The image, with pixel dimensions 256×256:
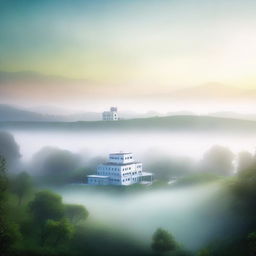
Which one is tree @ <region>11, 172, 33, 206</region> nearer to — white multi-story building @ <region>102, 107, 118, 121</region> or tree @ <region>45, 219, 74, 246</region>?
tree @ <region>45, 219, 74, 246</region>

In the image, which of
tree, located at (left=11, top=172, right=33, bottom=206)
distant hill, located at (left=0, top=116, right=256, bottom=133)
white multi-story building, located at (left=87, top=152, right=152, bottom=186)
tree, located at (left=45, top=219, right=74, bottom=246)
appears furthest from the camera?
white multi-story building, located at (left=87, top=152, right=152, bottom=186)

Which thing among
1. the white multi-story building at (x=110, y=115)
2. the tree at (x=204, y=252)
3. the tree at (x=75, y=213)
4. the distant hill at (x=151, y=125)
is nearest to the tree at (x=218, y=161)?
the distant hill at (x=151, y=125)

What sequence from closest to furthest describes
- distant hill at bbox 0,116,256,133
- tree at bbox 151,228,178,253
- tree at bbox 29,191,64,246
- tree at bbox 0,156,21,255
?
1. tree at bbox 0,156,21,255
2. tree at bbox 151,228,178,253
3. tree at bbox 29,191,64,246
4. distant hill at bbox 0,116,256,133

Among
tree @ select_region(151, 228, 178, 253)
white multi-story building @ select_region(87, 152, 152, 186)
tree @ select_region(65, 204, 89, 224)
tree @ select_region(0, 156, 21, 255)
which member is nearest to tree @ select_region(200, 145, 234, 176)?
white multi-story building @ select_region(87, 152, 152, 186)

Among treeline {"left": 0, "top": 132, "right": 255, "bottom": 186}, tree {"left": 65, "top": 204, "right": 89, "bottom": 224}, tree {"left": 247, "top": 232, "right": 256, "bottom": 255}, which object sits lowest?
tree {"left": 247, "top": 232, "right": 256, "bottom": 255}

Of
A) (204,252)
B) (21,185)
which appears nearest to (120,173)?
(21,185)

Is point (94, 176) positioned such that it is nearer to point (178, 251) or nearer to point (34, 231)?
point (34, 231)

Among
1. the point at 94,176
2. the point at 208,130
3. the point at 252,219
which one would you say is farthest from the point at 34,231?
the point at 208,130
